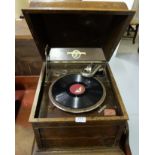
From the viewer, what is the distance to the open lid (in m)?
0.74

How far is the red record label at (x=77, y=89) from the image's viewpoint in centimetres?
93

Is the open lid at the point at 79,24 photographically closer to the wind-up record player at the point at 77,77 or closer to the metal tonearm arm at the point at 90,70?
the wind-up record player at the point at 77,77

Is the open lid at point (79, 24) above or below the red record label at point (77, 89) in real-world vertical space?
above

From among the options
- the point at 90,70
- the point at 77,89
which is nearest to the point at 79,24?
the point at 90,70

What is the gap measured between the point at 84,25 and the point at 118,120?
594 mm

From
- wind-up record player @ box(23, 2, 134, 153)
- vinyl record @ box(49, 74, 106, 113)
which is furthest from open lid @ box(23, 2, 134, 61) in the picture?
vinyl record @ box(49, 74, 106, 113)

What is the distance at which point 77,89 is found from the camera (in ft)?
3.12

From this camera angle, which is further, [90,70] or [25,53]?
[25,53]

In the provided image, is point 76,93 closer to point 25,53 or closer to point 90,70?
point 90,70

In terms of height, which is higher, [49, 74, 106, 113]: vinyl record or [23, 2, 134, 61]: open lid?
[23, 2, 134, 61]: open lid

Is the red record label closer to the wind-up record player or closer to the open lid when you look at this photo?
the wind-up record player

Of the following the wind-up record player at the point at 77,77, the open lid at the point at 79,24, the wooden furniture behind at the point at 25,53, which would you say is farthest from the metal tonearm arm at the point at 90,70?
the wooden furniture behind at the point at 25,53

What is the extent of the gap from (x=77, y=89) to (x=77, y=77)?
105 mm
